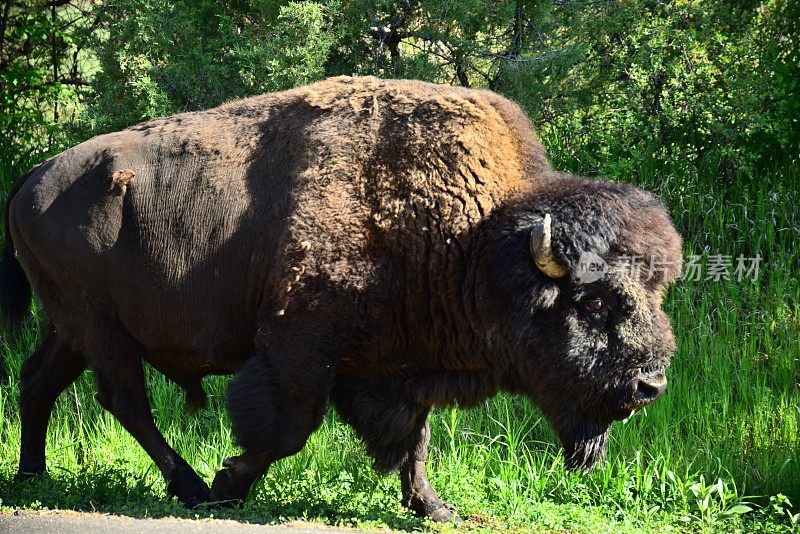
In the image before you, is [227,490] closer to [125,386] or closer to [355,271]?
[125,386]

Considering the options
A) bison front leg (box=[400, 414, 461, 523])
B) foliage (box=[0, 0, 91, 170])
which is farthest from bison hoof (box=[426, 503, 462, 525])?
foliage (box=[0, 0, 91, 170])

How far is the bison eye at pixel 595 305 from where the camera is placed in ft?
16.2

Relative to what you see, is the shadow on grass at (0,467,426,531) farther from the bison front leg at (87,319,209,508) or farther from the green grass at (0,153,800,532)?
the bison front leg at (87,319,209,508)

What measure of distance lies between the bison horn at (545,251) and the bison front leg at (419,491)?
1342mm

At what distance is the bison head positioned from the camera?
4.88 meters

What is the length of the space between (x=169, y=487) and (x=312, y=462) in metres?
1.47

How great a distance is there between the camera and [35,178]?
598 centimetres

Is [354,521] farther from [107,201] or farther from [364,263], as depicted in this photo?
[107,201]

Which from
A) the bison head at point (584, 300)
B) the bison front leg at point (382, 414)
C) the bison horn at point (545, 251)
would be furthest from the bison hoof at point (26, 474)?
the bison horn at point (545, 251)

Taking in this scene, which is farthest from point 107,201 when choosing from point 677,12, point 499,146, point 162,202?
point 677,12

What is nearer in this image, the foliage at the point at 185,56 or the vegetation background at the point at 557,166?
the vegetation background at the point at 557,166

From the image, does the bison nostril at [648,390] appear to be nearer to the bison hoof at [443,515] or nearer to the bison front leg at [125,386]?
the bison hoof at [443,515]

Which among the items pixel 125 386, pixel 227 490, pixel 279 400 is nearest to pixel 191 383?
pixel 125 386

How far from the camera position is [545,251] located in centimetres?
486
